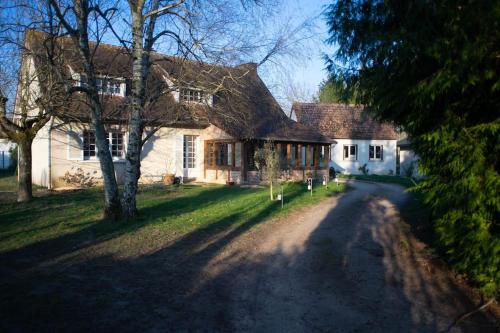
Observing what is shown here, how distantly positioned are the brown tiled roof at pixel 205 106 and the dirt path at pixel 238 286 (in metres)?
4.47

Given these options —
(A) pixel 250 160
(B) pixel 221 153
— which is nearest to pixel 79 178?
(B) pixel 221 153

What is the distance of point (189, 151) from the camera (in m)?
22.8

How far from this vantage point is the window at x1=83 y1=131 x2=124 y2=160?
1892 cm

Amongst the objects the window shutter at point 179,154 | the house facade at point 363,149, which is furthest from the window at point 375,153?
the window shutter at point 179,154

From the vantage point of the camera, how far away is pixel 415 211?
1125 centimetres

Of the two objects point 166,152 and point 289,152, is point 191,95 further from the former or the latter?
point 289,152

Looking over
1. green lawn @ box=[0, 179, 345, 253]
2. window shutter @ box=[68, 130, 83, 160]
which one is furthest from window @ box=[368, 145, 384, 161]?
window shutter @ box=[68, 130, 83, 160]

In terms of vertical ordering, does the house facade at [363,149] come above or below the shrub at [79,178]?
above

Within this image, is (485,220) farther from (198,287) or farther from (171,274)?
(171,274)

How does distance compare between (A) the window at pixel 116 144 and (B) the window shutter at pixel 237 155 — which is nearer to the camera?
(A) the window at pixel 116 144

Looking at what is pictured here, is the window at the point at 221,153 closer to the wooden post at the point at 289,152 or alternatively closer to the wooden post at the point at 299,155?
the wooden post at the point at 289,152

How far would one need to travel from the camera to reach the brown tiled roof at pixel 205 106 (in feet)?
37.7

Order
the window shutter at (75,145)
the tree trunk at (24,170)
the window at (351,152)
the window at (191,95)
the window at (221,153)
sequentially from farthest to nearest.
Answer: the window at (351,152), the window at (221,153), the window shutter at (75,145), the tree trunk at (24,170), the window at (191,95)

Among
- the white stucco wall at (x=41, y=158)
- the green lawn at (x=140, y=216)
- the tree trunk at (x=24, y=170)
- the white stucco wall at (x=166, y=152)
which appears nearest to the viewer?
the green lawn at (x=140, y=216)
